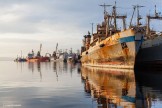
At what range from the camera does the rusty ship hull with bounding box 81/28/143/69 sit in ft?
164

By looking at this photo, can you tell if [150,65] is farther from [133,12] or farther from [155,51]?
[133,12]

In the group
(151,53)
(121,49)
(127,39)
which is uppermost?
(127,39)

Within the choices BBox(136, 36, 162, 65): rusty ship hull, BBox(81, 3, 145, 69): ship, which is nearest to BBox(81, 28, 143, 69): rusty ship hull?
BBox(81, 3, 145, 69): ship

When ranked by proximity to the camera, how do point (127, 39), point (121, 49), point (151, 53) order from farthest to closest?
point (151, 53), point (121, 49), point (127, 39)

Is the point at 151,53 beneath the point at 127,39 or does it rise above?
beneath

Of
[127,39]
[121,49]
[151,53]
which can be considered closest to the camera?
[127,39]

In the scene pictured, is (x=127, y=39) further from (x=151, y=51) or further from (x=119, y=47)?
(x=151, y=51)

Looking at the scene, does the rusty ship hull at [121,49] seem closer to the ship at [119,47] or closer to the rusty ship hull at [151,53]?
Result: the ship at [119,47]

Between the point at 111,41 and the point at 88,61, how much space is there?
28.0 m

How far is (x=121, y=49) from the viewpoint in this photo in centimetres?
5341

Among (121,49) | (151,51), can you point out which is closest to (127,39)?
(121,49)

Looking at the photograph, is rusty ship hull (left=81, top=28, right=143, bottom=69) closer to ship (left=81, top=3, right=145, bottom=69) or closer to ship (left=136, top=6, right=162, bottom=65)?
ship (left=81, top=3, right=145, bottom=69)

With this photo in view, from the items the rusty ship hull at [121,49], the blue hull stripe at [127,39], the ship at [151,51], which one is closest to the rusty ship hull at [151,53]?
the ship at [151,51]

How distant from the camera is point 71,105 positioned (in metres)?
15.5
